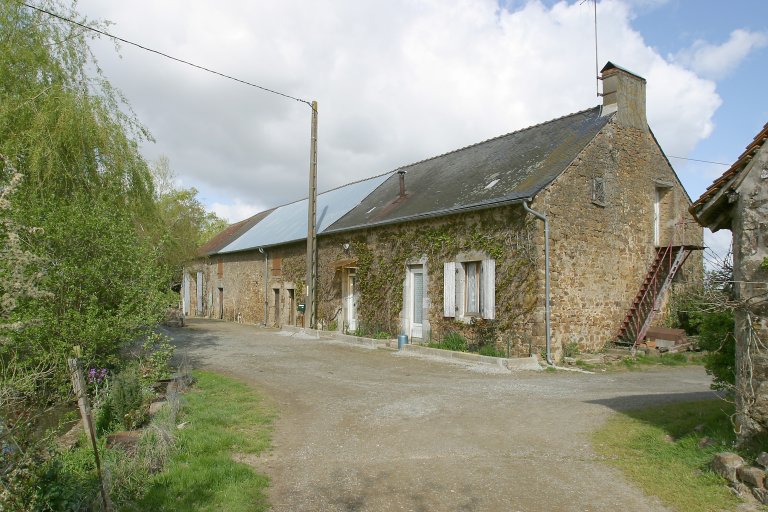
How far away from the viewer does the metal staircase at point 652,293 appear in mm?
13869

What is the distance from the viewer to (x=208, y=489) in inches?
187

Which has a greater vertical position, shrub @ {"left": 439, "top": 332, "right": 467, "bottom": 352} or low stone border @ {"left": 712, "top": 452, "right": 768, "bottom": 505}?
shrub @ {"left": 439, "top": 332, "right": 467, "bottom": 352}

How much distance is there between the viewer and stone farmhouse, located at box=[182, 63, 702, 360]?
12.7 metres

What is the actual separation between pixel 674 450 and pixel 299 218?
21.6 m

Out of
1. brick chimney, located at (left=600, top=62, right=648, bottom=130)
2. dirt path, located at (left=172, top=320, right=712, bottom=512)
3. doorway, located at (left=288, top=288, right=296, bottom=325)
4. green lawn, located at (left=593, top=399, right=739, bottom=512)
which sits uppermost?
brick chimney, located at (left=600, top=62, right=648, bottom=130)

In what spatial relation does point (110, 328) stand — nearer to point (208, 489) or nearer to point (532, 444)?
point (208, 489)

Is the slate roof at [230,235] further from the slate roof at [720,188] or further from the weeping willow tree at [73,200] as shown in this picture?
the slate roof at [720,188]

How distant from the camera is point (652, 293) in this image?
14547 millimetres

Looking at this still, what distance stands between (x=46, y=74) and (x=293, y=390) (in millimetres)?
7622

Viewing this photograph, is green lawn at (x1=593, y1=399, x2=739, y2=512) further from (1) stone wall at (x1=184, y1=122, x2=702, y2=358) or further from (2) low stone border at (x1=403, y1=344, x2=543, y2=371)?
(1) stone wall at (x1=184, y1=122, x2=702, y2=358)

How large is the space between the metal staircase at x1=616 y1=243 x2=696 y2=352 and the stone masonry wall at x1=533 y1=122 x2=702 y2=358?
0.64ft

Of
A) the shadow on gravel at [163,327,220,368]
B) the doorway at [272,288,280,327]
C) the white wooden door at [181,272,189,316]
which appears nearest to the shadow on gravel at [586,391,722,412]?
the shadow on gravel at [163,327,220,368]

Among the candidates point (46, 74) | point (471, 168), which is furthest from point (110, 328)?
point (471, 168)

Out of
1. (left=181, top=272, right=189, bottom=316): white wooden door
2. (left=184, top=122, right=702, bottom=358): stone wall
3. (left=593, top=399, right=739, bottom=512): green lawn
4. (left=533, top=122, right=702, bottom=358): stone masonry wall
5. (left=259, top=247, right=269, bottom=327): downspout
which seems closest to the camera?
(left=593, top=399, right=739, bottom=512): green lawn
